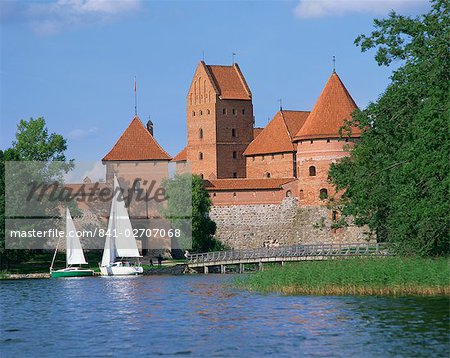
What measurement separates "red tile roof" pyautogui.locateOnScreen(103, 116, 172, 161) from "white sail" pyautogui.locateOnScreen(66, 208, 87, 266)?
1487cm

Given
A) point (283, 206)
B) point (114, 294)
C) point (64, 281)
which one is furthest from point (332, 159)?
point (114, 294)

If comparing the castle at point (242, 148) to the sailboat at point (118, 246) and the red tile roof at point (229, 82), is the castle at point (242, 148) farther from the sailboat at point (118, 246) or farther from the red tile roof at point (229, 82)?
the sailboat at point (118, 246)

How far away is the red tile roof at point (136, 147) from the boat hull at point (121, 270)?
54.7 feet

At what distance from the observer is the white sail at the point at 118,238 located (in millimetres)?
59562

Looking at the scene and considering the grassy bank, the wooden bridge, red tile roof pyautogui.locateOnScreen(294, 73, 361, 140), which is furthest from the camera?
red tile roof pyautogui.locateOnScreen(294, 73, 361, 140)

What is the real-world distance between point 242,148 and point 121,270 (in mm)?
25200

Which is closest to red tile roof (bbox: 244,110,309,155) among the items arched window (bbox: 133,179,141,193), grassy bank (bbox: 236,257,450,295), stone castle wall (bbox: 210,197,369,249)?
stone castle wall (bbox: 210,197,369,249)

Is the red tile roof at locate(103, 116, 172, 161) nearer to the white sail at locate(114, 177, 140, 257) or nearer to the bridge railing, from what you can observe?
the bridge railing

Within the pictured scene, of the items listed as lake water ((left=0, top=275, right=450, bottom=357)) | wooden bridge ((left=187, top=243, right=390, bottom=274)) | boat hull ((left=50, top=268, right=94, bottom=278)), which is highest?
wooden bridge ((left=187, top=243, right=390, bottom=274))

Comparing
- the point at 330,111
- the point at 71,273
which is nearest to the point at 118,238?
the point at 71,273

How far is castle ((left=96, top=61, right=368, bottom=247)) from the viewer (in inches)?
2729

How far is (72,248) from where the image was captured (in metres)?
60.5

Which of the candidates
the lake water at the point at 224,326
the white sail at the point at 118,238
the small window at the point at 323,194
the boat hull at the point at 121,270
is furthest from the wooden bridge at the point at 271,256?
the lake water at the point at 224,326

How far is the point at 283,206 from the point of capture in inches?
2862
